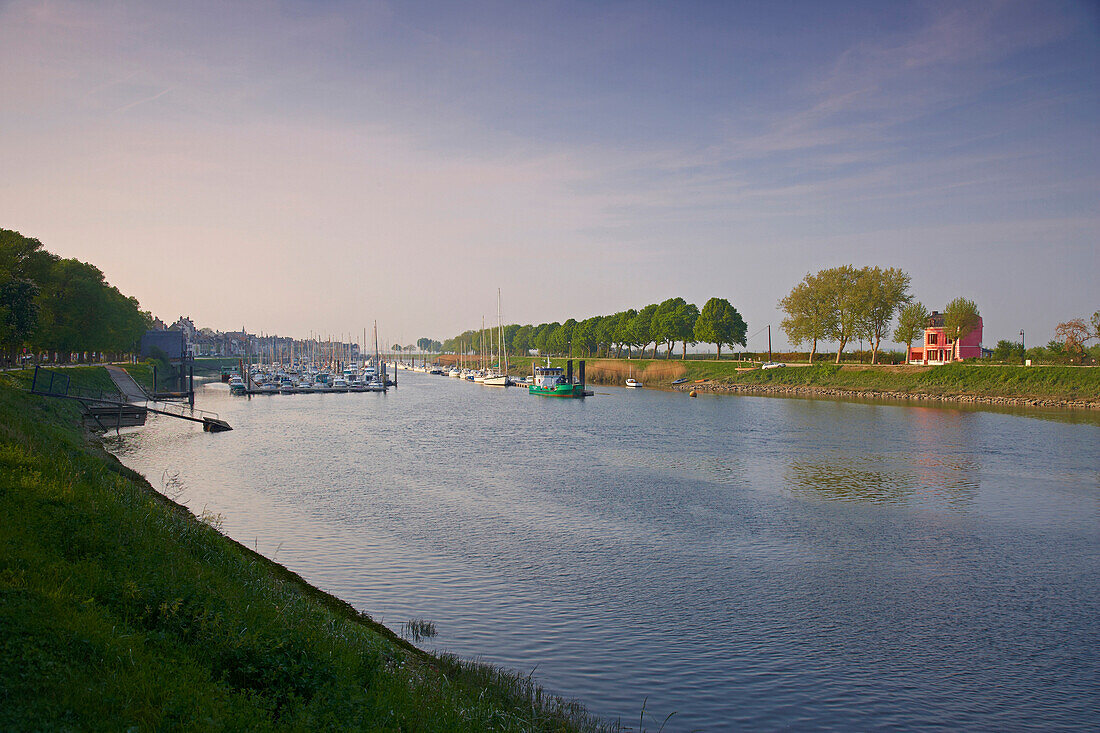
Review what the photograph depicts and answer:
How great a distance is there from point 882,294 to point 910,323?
5.88 metres

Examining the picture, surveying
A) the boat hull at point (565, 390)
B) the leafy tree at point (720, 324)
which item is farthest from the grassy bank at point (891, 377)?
the boat hull at point (565, 390)

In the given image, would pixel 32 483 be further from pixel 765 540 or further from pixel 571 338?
pixel 571 338

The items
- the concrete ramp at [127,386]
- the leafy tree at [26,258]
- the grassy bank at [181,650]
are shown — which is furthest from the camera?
the concrete ramp at [127,386]

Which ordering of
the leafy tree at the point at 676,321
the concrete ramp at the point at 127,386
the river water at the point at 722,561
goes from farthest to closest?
Result: 1. the leafy tree at the point at 676,321
2. the concrete ramp at the point at 127,386
3. the river water at the point at 722,561

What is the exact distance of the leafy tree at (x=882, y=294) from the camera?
100812 millimetres

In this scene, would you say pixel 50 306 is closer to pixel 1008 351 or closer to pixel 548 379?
pixel 548 379

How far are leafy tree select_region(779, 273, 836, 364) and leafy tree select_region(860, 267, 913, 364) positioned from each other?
17.1ft

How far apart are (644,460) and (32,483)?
1142 inches

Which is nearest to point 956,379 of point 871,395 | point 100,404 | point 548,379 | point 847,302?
point 871,395

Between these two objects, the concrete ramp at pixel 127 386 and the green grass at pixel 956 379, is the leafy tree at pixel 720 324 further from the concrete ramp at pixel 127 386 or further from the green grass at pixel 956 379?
the concrete ramp at pixel 127 386

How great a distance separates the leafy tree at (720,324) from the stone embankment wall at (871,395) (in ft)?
39.5

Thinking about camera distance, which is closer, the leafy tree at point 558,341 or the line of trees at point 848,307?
the line of trees at point 848,307

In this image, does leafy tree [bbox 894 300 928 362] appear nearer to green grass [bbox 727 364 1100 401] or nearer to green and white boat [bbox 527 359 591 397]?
green grass [bbox 727 364 1100 401]

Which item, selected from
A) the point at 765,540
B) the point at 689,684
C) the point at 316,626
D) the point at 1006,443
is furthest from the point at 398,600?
the point at 1006,443
